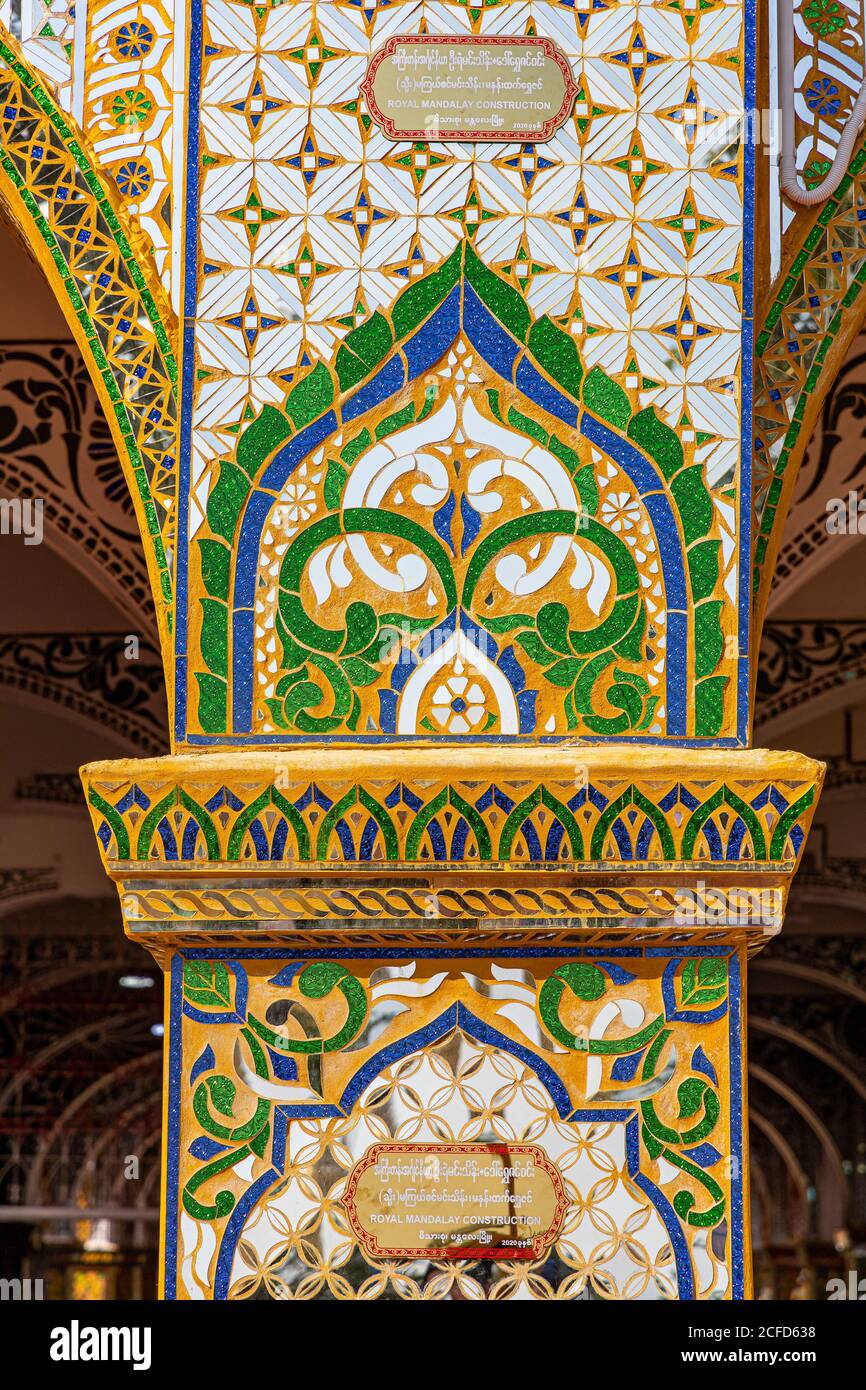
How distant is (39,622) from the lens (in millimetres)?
5352

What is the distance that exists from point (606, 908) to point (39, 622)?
342 cm

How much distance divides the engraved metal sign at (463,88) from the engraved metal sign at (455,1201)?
1.20m

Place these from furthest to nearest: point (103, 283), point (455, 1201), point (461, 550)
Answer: point (103, 283) → point (461, 550) → point (455, 1201)

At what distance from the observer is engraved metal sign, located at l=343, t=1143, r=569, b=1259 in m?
2.15

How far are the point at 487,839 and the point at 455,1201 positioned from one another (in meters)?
0.40

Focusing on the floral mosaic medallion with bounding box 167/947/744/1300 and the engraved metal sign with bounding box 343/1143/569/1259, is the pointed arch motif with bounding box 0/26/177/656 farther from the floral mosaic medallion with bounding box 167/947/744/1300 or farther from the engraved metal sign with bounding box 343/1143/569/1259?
the engraved metal sign with bounding box 343/1143/569/1259

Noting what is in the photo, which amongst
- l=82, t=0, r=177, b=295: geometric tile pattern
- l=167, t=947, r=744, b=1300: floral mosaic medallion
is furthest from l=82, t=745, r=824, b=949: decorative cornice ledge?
l=82, t=0, r=177, b=295: geometric tile pattern

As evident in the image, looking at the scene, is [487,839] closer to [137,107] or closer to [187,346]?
[187,346]

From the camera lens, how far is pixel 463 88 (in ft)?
7.76

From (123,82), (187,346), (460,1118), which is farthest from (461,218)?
(460,1118)

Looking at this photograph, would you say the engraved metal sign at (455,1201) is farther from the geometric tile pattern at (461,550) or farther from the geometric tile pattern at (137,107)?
the geometric tile pattern at (137,107)

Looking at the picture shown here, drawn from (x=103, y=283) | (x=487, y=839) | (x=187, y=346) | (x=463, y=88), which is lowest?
(x=487, y=839)
